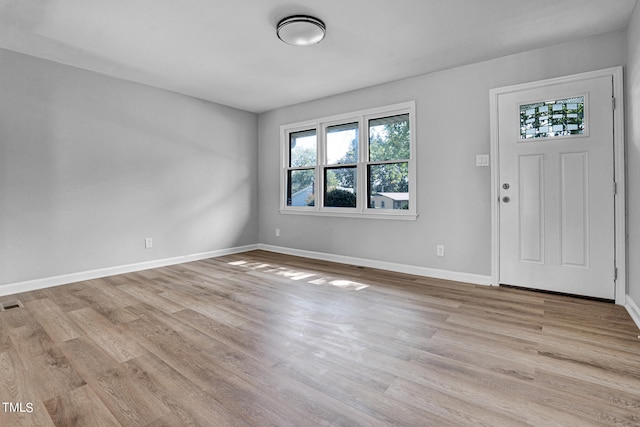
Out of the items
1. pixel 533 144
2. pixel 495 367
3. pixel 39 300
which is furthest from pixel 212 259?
pixel 533 144

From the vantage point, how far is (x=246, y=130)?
219 inches

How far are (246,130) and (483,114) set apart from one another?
379 cm

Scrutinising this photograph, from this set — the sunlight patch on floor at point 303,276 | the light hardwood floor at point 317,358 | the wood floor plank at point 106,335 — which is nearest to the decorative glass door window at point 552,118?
the light hardwood floor at point 317,358

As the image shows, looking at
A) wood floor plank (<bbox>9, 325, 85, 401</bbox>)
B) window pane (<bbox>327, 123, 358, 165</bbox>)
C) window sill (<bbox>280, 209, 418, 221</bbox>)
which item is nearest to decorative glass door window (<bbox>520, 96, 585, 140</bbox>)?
window sill (<bbox>280, 209, 418, 221</bbox>)

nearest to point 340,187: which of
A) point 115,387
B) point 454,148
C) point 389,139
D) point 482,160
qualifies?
point 389,139

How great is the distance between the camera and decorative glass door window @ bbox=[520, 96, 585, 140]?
2994 millimetres

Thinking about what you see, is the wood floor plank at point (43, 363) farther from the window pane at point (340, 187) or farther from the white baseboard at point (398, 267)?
the window pane at point (340, 187)

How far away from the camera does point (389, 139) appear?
4.22m

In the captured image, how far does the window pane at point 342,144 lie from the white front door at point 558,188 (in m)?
1.89

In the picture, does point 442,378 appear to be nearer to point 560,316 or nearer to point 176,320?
point 560,316

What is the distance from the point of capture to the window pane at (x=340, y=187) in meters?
4.63

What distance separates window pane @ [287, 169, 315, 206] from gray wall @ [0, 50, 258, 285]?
967 mm

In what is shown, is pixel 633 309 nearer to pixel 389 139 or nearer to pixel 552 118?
pixel 552 118

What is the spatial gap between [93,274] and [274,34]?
3443mm
